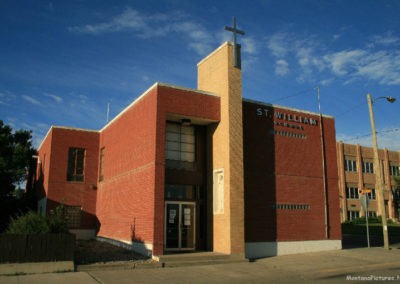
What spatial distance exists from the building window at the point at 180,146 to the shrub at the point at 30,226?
6.45 m

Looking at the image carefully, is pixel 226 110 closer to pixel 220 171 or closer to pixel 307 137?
pixel 220 171

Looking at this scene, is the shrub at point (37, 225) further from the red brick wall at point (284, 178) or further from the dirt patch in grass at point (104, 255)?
the red brick wall at point (284, 178)

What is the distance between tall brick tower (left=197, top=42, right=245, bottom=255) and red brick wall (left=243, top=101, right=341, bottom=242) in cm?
123

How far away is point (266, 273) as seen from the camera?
14.0m

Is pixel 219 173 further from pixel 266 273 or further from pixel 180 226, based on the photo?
pixel 266 273

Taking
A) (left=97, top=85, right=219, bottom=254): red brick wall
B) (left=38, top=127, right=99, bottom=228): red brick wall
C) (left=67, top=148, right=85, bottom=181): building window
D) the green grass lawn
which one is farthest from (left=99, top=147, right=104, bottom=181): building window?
the green grass lawn

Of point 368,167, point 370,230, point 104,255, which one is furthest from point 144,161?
point 368,167

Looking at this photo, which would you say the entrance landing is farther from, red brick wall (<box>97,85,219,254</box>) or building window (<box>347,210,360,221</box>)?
building window (<box>347,210,360,221</box>)

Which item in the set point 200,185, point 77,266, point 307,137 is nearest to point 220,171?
point 200,185

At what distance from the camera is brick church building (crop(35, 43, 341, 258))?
17422 mm

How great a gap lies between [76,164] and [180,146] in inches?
372

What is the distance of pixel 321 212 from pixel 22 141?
3018cm

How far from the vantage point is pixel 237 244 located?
17.0m

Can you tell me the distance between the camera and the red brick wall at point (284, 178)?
19.1m
